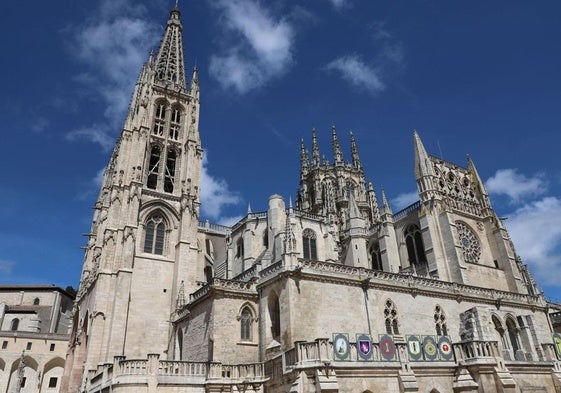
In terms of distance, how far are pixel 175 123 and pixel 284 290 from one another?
25.0 m

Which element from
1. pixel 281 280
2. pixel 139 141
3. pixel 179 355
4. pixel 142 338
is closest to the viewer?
pixel 281 280

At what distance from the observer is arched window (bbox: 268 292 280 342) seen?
71.0 feet

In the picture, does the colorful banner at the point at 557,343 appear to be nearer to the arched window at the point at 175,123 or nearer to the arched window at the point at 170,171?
the arched window at the point at 170,171

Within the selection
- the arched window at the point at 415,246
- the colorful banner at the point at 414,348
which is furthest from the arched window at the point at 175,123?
the colorful banner at the point at 414,348

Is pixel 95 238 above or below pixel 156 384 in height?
above

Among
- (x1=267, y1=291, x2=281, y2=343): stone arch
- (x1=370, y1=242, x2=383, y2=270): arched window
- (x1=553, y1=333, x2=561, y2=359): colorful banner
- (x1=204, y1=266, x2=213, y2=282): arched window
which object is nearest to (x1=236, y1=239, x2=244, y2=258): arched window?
(x1=204, y1=266, x2=213, y2=282): arched window

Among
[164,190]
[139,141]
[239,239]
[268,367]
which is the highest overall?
[139,141]

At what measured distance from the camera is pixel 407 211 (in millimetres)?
40594

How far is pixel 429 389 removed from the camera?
17.0m

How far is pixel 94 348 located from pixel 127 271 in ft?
17.6

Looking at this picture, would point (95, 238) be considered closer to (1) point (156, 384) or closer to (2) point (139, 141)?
(2) point (139, 141)

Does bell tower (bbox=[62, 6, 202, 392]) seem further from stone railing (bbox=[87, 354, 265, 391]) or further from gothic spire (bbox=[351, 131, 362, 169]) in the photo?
gothic spire (bbox=[351, 131, 362, 169])

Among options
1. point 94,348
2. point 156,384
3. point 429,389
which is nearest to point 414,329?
point 429,389

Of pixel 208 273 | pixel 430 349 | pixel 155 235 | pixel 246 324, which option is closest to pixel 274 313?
pixel 246 324
